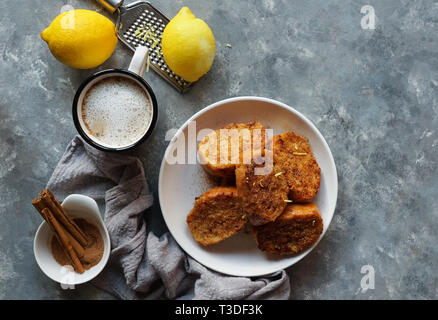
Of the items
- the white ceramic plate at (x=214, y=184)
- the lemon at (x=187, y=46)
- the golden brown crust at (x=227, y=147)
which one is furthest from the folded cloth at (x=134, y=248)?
the lemon at (x=187, y=46)

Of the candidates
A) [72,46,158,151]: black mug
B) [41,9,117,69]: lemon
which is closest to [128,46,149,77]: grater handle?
[72,46,158,151]: black mug

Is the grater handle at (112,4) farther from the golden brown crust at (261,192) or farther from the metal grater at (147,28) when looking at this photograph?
the golden brown crust at (261,192)

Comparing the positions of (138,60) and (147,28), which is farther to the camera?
(147,28)

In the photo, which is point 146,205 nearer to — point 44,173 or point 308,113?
point 44,173

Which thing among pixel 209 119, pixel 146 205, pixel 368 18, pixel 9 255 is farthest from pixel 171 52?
pixel 9 255

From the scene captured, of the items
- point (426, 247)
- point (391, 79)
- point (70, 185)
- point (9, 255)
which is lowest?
point (426, 247)

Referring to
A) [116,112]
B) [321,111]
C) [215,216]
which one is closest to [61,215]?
[116,112]

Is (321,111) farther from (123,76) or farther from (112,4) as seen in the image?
(112,4)
